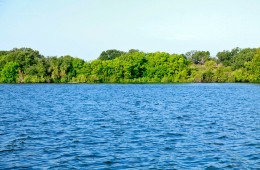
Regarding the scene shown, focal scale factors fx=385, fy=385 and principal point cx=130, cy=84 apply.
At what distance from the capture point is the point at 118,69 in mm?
141500

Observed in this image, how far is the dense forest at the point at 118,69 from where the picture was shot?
13512 cm

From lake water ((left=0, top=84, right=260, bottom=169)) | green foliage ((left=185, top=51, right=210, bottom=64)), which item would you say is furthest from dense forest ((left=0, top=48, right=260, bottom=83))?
lake water ((left=0, top=84, right=260, bottom=169))

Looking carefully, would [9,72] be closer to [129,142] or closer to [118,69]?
[118,69]

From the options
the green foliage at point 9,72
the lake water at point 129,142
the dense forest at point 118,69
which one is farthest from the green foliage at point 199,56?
the lake water at point 129,142

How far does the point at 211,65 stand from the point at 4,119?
368 ft

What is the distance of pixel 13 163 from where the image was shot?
16.4 m

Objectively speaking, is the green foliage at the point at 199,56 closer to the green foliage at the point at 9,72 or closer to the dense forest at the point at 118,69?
the dense forest at the point at 118,69

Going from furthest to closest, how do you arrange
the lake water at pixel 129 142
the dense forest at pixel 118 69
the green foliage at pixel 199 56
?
1. the green foliage at pixel 199 56
2. the dense forest at pixel 118 69
3. the lake water at pixel 129 142

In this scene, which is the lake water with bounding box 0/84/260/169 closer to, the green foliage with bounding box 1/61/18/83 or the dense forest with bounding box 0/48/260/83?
the dense forest with bounding box 0/48/260/83

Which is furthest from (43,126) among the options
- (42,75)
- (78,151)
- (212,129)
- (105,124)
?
(42,75)

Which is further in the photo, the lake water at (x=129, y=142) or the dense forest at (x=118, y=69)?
the dense forest at (x=118, y=69)

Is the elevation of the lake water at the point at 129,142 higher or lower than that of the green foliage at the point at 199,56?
lower

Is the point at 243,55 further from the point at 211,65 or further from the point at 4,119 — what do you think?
the point at 4,119

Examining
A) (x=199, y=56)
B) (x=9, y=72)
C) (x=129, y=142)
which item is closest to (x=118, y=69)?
(x=9, y=72)
